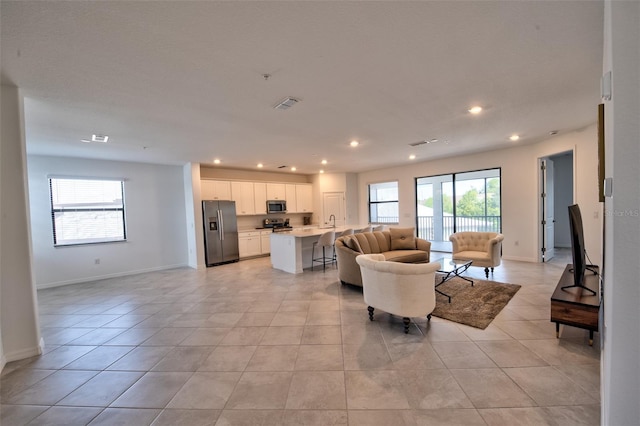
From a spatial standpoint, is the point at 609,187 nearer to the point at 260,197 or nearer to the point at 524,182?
the point at 524,182

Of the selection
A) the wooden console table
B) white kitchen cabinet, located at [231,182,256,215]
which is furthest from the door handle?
the wooden console table

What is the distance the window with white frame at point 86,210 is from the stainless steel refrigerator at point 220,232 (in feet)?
6.02

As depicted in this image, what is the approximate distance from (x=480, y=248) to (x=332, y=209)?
471 cm

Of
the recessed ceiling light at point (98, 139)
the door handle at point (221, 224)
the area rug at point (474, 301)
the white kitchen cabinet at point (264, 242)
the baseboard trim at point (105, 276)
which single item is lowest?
the baseboard trim at point (105, 276)

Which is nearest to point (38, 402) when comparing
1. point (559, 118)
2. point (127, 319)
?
point (127, 319)

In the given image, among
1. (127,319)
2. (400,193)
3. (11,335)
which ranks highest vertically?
(400,193)

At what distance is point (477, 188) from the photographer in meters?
6.89

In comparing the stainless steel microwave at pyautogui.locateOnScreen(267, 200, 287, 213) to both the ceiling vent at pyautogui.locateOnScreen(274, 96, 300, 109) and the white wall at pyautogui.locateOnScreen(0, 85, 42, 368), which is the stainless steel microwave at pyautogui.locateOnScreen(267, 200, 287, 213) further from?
the white wall at pyautogui.locateOnScreen(0, 85, 42, 368)

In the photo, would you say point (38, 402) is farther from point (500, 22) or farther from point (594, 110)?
point (594, 110)

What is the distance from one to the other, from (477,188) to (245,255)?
21.6 ft

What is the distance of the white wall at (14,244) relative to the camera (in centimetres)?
245

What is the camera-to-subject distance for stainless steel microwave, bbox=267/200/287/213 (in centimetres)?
803

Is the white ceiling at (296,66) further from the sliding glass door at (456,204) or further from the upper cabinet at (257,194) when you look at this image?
the upper cabinet at (257,194)

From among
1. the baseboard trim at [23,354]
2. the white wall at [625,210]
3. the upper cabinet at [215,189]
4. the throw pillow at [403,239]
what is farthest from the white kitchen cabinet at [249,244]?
the white wall at [625,210]
